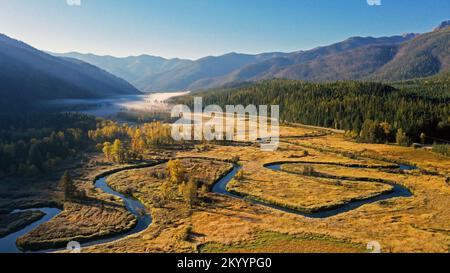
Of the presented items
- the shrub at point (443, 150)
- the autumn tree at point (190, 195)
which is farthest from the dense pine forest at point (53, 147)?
the shrub at point (443, 150)

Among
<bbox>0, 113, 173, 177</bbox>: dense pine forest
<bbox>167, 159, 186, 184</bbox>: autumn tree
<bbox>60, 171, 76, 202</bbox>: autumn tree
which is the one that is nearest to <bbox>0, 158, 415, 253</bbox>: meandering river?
<bbox>60, 171, 76, 202</bbox>: autumn tree

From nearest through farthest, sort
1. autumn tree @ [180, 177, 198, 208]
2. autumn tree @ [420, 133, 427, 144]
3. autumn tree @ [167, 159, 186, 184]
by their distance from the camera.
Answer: autumn tree @ [180, 177, 198, 208], autumn tree @ [167, 159, 186, 184], autumn tree @ [420, 133, 427, 144]

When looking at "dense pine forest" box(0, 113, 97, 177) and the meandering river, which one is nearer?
the meandering river

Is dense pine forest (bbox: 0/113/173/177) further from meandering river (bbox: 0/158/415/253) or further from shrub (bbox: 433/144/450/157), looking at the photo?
shrub (bbox: 433/144/450/157)

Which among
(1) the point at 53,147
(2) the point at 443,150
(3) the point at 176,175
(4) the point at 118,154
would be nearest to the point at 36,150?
(1) the point at 53,147

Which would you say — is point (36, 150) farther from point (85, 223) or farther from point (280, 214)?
point (280, 214)

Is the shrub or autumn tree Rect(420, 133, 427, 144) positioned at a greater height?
autumn tree Rect(420, 133, 427, 144)

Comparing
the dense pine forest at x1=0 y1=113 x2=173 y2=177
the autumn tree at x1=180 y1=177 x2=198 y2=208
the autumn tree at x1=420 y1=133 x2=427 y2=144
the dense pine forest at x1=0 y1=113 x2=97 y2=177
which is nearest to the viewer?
the autumn tree at x1=180 y1=177 x2=198 y2=208
